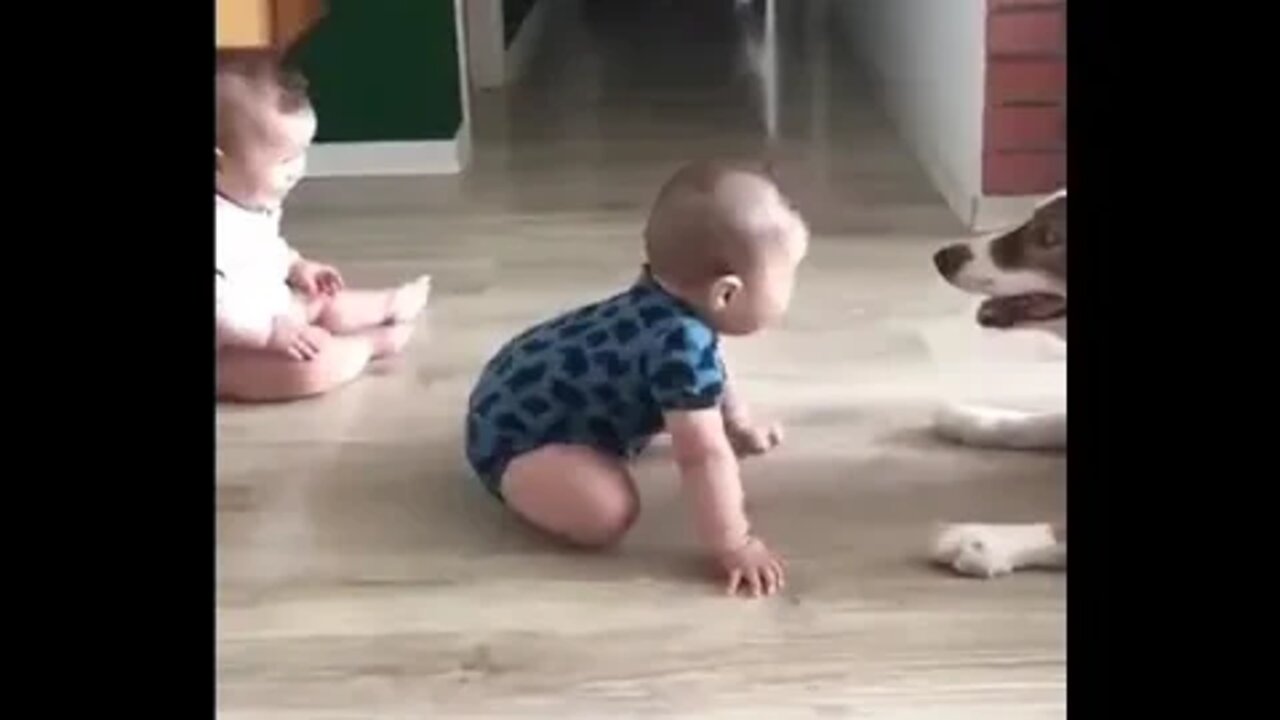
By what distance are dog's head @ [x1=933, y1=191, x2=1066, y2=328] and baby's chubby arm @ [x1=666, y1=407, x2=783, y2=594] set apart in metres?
0.26

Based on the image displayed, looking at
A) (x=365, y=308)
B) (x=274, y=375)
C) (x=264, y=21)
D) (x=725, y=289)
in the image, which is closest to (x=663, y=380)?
(x=725, y=289)

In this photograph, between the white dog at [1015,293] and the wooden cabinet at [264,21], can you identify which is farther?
the wooden cabinet at [264,21]

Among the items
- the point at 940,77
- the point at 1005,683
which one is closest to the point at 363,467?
the point at 1005,683

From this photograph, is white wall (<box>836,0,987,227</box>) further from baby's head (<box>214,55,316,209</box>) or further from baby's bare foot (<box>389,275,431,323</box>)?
baby's head (<box>214,55,316,209</box>)

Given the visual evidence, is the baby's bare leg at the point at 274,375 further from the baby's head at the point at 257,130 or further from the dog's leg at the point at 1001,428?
the dog's leg at the point at 1001,428

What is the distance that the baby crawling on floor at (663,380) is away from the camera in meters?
1.24

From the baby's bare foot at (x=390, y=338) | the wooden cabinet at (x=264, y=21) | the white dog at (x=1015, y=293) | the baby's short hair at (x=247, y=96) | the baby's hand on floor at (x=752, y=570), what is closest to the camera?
the baby's hand on floor at (x=752, y=570)

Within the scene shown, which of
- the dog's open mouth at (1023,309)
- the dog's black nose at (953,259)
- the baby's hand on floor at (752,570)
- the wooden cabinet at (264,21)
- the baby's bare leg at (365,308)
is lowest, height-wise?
the baby's bare leg at (365,308)

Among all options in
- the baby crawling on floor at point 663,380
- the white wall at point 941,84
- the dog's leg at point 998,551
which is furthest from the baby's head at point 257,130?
the white wall at point 941,84

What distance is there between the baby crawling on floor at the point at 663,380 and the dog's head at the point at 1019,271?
180 millimetres

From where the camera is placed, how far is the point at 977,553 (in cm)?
121

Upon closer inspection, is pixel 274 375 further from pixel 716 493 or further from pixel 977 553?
pixel 977 553
